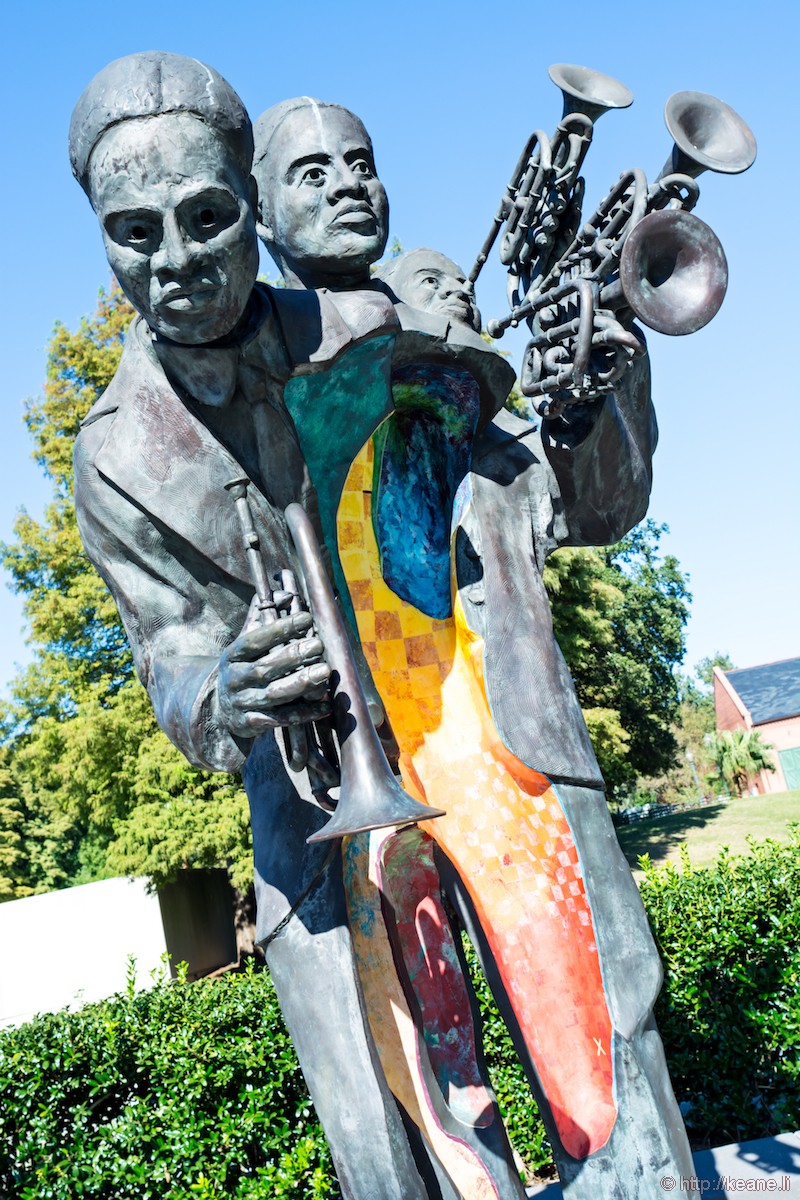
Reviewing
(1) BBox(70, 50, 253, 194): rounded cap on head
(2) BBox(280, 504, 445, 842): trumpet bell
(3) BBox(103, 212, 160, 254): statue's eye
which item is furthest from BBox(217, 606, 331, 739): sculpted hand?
(1) BBox(70, 50, 253, 194): rounded cap on head

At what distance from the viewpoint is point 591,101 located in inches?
114

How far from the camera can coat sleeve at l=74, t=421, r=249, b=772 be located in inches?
106

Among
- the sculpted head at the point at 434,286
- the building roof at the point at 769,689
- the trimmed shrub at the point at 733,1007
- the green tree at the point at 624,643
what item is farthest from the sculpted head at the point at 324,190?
the building roof at the point at 769,689

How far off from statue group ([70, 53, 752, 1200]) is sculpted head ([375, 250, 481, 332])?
12mm

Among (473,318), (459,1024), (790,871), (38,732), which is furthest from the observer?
(38,732)

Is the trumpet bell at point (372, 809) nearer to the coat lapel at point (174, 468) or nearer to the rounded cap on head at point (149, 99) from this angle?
the coat lapel at point (174, 468)

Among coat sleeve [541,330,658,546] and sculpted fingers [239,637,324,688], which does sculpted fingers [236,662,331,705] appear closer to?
sculpted fingers [239,637,324,688]

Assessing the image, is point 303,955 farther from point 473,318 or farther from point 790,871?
point 790,871

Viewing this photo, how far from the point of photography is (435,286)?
3.17 metres

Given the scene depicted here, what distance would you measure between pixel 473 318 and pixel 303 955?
5.85ft

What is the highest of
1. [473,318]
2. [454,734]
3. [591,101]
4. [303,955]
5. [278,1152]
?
[591,101]

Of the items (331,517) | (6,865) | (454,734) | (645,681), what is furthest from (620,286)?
(6,865)

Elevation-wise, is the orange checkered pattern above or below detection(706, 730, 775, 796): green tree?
above

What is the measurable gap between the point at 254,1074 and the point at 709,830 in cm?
2040
